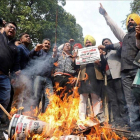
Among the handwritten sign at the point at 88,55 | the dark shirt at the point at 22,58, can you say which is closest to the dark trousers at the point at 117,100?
the handwritten sign at the point at 88,55

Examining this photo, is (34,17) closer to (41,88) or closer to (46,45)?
(46,45)

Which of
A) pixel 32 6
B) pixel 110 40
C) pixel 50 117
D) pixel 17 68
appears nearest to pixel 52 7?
pixel 32 6

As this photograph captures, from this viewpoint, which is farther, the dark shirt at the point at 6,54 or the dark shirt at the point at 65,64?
the dark shirt at the point at 65,64

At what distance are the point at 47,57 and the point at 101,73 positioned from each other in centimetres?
151

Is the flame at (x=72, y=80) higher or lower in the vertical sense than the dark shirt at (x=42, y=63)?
lower

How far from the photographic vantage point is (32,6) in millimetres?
14492

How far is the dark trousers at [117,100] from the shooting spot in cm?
388

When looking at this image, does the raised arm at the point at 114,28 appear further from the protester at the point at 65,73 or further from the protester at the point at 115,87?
the protester at the point at 65,73

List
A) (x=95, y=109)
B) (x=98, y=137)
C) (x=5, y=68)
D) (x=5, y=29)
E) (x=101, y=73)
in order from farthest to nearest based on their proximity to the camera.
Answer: (x=101, y=73), (x=95, y=109), (x=5, y=29), (x=5, y=68), (x=98, y=137)

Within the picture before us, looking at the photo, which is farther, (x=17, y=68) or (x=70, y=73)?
(x=70, y=73)

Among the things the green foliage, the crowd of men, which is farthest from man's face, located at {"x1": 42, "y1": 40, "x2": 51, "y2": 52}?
the green foliage

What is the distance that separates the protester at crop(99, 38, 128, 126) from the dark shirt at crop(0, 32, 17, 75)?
2.35 m

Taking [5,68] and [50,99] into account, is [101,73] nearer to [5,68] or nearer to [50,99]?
[50,99]

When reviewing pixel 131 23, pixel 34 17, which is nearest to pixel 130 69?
pixel 131 23
